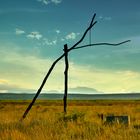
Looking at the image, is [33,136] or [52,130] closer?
[33,136]

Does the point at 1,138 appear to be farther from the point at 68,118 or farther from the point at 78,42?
the point at 78,42

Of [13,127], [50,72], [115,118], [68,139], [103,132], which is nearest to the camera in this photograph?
[68,139]

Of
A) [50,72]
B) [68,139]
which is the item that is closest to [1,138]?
[68,139]

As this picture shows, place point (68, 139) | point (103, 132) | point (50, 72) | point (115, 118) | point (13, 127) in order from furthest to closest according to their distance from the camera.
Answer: point (50, 72) → point (115, 118) → point (13, 127) → point (103, 132) → point (68, 139)

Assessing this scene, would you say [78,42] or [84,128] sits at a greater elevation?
[78,42]

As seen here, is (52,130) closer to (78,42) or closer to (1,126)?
(1,126)

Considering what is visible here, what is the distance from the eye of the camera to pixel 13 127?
1521 centimetres

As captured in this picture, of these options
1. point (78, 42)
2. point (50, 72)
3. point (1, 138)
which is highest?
point (78, 42)

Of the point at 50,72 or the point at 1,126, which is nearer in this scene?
the point at 1,126

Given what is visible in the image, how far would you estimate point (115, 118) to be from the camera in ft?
58.4

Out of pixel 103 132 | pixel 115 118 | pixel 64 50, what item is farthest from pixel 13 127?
pixel 64 50

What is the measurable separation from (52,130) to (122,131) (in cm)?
226

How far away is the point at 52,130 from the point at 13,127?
180cm

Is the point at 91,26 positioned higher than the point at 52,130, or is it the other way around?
the point at 91,26
